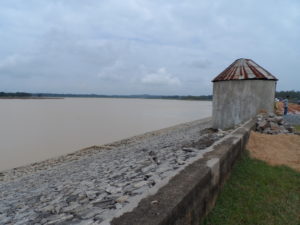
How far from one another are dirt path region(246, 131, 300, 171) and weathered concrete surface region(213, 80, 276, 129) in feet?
12.3

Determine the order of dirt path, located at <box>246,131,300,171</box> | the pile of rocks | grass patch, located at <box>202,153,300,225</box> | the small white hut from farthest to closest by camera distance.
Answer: the small white hut
the pile of rocks
dirt path, located at <box>246,131,300,171</box>
grass patch, located at <box>202,153,300,225</box>

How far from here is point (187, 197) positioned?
2705mm

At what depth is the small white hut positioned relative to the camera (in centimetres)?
1223

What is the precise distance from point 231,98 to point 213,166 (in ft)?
32.0

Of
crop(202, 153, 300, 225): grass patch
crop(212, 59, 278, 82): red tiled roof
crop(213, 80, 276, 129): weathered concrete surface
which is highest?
crop(212, 59, 278, 82): red tiled roof

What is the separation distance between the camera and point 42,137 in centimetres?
Answer: 2203

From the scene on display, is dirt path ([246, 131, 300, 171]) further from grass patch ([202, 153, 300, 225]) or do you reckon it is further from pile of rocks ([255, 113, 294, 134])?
pile of rocks ([255, 113, 294, 134])

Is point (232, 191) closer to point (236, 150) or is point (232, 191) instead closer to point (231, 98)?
point (236, 150)

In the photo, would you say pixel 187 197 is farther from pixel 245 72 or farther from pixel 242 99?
pixel 245 72

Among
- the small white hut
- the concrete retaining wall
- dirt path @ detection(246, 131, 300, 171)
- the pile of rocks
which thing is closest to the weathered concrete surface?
the small white hut

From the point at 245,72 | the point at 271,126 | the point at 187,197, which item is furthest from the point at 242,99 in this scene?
the point at 187,197

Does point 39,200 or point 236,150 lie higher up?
point 236,150

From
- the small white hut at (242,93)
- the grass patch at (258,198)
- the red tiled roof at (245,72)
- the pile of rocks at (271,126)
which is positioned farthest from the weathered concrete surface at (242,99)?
the grass patch at (258,198)

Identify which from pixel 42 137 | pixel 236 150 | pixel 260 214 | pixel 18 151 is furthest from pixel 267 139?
pixel 42 137
